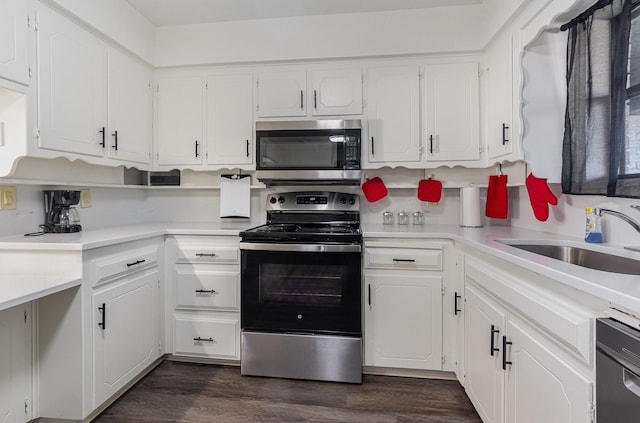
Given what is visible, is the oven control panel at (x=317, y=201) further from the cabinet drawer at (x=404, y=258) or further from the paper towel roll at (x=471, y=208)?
the paper towel roll at (x=471, y=208)

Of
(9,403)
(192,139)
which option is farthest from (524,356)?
(192,139)

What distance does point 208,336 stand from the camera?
2.27 meters

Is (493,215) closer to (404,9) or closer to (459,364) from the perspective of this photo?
(459,364)

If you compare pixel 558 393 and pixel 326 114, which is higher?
pixel 326 114

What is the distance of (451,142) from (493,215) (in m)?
0.60

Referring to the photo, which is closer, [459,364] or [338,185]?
[459,364]

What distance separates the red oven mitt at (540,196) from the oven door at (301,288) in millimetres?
1037

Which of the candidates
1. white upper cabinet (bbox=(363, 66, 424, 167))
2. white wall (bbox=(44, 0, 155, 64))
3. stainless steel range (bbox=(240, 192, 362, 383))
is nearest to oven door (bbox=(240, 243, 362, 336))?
stainless steel range (bbox=(240, 192, 362, 383))

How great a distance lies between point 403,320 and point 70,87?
2401 millimetres

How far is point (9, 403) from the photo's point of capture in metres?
1.56

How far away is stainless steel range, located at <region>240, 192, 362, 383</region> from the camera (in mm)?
2072

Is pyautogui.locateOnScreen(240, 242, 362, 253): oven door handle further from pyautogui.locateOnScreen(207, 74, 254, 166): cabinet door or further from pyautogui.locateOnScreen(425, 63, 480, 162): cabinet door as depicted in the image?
pyautogui.locateOnScreen(425, 63, 480, 162): cabinet door

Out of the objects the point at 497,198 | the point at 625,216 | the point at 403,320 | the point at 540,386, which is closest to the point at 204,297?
the point at 403,320

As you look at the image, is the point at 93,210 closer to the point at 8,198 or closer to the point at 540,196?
the point at 8,198
